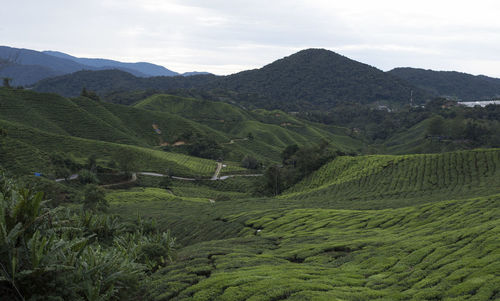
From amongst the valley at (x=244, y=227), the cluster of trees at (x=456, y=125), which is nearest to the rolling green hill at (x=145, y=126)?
the valley at (x=244, y=227)

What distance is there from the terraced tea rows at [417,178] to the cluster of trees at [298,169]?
40.0ft

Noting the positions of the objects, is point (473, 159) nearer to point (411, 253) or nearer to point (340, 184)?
point (340, 184)

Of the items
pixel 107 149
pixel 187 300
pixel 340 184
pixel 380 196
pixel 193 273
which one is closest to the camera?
pixel 187 300

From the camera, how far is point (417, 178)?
53.8 m

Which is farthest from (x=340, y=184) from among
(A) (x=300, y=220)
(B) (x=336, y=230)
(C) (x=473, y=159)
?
(B) (x=336, y=230)

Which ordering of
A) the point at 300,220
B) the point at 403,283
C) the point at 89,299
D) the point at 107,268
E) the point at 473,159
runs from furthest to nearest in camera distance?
the point at 473,159 → the point at 300,220 → the point at 403,283 → the point at 107,268 → the point at 89,299

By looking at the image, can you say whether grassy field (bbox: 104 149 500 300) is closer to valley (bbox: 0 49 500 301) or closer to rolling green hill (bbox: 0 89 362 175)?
valley (bbox: 0 49 500 301)

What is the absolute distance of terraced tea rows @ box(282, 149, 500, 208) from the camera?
46281 mm

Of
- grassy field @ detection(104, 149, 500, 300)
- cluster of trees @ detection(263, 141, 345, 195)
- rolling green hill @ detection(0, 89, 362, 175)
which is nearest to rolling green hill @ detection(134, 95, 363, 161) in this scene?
rolling green hill @ detection(0, 89, 362, 175)

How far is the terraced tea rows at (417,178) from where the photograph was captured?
46.3 metres

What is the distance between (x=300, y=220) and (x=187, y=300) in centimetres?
1973

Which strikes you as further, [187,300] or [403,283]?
[403,283]

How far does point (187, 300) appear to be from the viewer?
1213 cm

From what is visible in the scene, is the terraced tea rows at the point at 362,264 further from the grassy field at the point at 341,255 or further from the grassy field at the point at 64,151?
the grassy field at the point at 64,151
